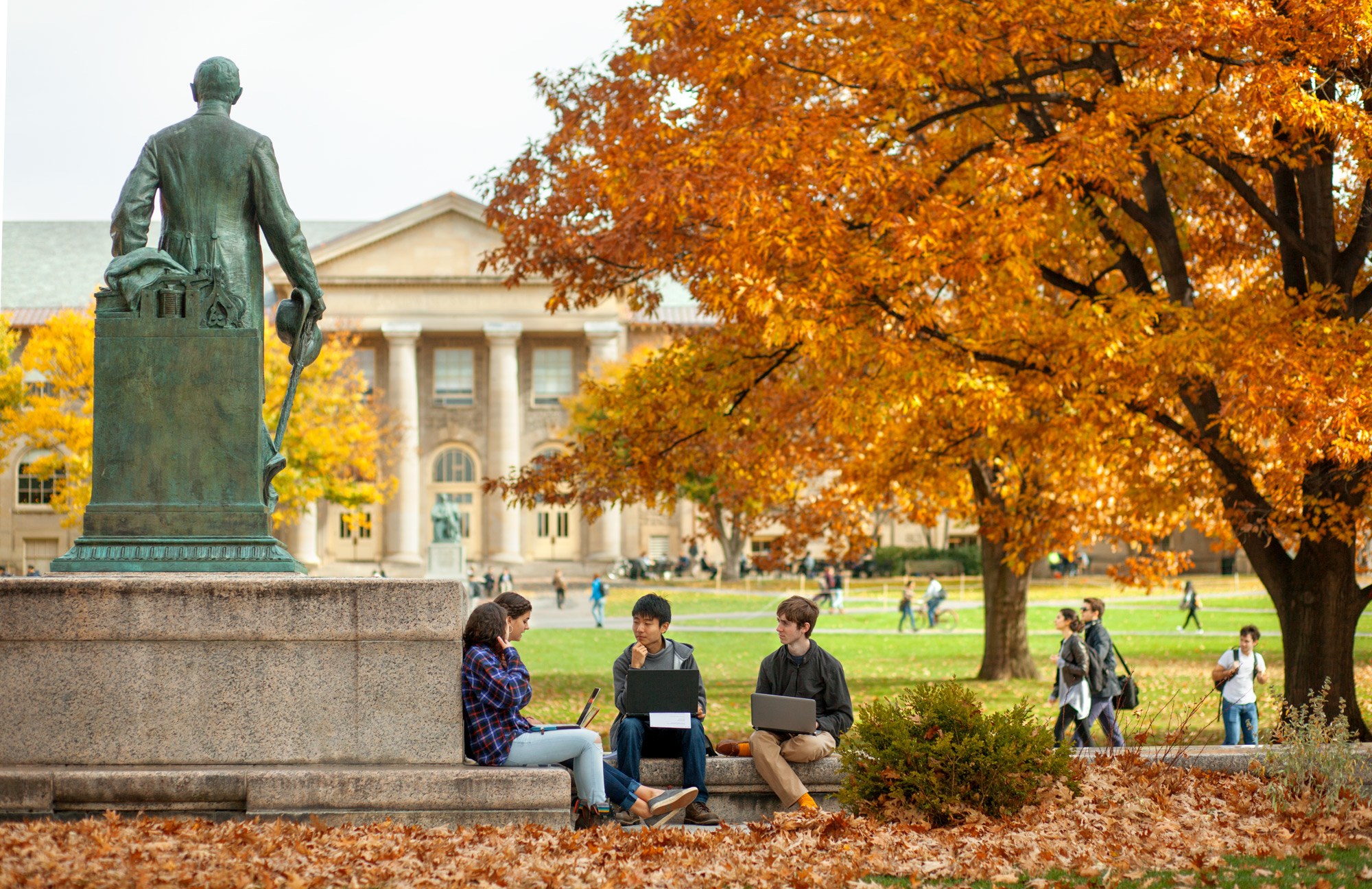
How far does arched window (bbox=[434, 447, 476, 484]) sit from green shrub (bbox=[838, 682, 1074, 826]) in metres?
66.4

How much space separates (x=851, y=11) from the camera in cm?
1298

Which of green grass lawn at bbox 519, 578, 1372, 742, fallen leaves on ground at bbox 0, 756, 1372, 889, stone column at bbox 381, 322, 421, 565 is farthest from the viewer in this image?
stone column at bbox 381, 322, 421, 565

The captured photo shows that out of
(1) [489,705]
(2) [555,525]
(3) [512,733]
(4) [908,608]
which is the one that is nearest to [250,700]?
(1) [489,705]

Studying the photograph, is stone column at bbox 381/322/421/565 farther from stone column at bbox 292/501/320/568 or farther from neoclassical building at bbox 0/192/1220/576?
stone column at bbox 292/501/320/568

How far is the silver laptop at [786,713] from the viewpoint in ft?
26.6

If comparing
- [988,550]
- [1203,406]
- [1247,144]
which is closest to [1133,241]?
[1247,144]

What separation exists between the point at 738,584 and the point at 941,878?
5105 cm

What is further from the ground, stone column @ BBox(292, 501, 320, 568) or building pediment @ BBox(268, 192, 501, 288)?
building pediment @ BBox(268, 192, 501, 288)

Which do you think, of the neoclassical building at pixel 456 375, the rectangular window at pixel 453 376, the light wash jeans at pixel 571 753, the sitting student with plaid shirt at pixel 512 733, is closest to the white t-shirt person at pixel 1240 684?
the sitting student with plaid shirt at pixel 512 733

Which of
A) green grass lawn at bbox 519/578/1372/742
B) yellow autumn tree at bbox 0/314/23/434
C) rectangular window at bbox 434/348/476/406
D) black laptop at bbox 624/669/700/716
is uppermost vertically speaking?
rectangular window at bbox 434/348/476/406

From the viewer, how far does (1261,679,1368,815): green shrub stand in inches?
308

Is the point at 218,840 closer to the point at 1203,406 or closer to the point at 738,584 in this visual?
the point at 1203,406

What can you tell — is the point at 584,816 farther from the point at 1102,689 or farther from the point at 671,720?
the point at 1102,689

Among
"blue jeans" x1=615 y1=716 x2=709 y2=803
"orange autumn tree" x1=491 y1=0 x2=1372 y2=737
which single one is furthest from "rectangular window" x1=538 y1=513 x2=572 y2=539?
"blue jeans" x1=615 y1=716 x2=709 y2=803
